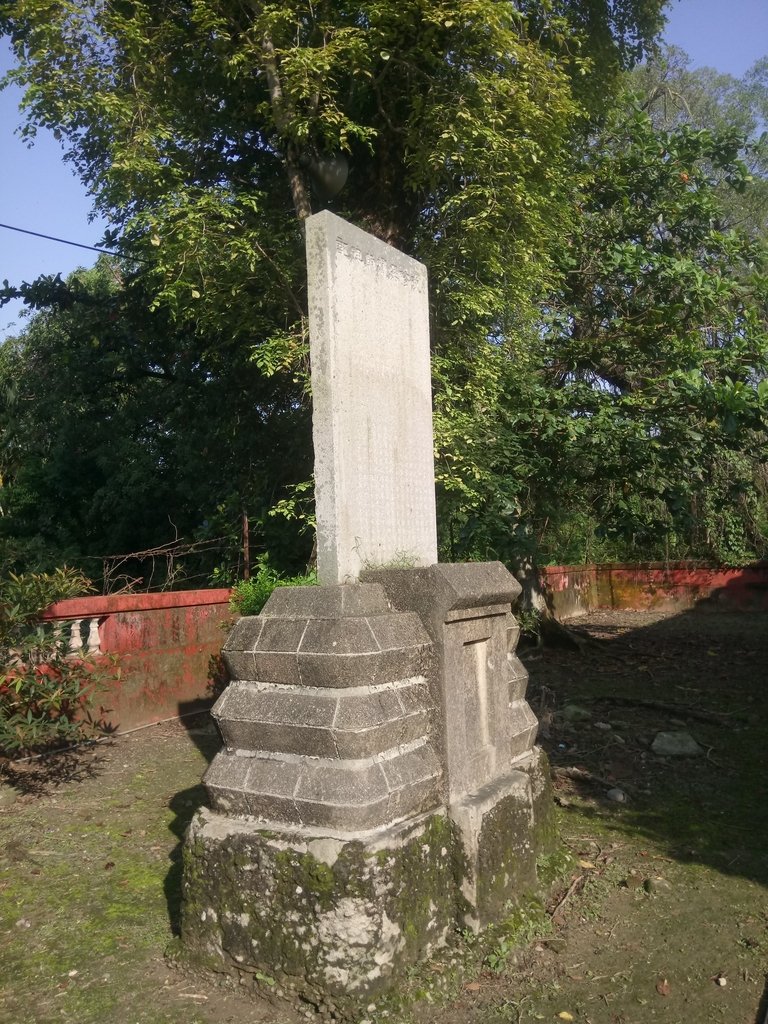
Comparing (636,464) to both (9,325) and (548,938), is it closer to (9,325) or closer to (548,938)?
(548,938)

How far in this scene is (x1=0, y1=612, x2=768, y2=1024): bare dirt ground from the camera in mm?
2945

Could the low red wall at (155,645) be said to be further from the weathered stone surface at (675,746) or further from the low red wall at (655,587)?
the low red wall at (655,587)

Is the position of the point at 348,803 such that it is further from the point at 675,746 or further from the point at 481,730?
the point at 675,746

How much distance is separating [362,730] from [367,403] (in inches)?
51.8

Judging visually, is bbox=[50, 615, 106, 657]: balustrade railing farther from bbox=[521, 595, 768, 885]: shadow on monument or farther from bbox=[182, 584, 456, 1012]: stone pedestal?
bbox=[521, 595, 768, 885]: shadow on monument

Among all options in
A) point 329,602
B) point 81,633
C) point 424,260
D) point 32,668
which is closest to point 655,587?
point 424,260

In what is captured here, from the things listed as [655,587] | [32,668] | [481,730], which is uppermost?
[32,668]

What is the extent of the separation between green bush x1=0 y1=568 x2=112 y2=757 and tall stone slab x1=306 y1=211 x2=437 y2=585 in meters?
2.53

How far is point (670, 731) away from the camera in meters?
7.13

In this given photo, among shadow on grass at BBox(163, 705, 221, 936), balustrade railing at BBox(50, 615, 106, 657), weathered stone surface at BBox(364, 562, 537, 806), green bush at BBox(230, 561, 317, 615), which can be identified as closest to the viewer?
weathered stone surface at BBox(364, 562, 537, 806)

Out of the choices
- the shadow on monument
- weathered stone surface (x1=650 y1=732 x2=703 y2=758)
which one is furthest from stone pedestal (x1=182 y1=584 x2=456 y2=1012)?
weathered stone surface (x1=650 y1=732 x2=703 y2=758)

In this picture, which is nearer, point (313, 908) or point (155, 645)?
point (313, 908)

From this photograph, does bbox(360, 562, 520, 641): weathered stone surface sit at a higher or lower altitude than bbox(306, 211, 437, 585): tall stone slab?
lower

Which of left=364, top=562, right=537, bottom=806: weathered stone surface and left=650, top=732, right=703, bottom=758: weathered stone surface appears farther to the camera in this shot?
left=650, top=732, right=703, bottom=758: weathered stone surface
